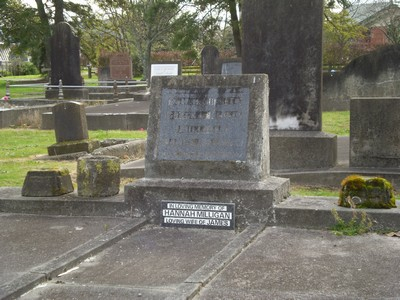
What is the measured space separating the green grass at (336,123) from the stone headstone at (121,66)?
18.1m

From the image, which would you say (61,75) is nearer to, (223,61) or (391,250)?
(223,61)

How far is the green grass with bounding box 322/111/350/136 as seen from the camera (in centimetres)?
1531

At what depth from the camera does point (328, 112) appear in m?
20.1

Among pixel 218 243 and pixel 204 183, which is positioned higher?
pixel 204 183

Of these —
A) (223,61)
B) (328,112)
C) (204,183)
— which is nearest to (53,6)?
(223,61)

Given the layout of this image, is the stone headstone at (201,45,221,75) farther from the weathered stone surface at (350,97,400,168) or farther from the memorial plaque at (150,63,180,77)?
the weathered stone surface at (350,97,400,168)

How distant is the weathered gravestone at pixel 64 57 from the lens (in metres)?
27.9

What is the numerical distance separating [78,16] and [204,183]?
3374 centimetres

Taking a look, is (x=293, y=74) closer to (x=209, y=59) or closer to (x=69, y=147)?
(x=69, y=147)

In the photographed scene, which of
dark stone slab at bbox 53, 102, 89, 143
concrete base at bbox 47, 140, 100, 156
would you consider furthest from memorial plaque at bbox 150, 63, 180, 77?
concrete base at bbox 47, 140, 100, 156

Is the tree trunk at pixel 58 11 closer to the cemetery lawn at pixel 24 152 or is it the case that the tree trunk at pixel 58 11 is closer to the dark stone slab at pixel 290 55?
the cemetery lawn at pixel 24 152

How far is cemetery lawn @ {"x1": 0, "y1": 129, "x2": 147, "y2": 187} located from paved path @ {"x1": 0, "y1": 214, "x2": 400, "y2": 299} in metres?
2.11

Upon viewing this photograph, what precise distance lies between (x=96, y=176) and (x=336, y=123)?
37.0ft

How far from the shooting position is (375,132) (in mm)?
8633
